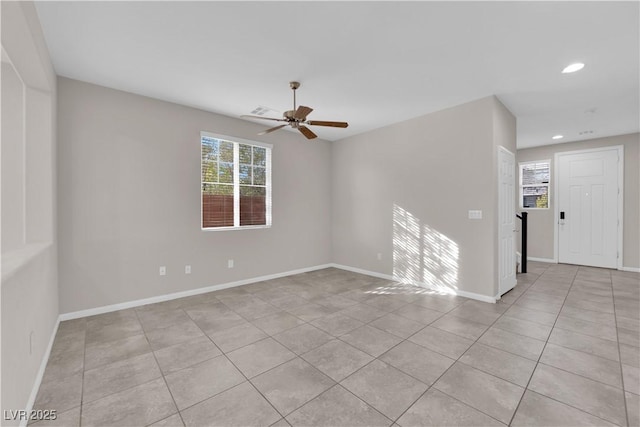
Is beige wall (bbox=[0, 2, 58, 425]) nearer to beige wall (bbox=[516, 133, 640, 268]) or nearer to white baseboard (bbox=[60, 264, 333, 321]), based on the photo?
white baseboard (bbox=[60, 264, 333, 321])

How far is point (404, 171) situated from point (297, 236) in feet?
7.95

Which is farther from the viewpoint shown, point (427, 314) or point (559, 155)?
point (559, 155)

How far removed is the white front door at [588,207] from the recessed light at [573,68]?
13.6 ft

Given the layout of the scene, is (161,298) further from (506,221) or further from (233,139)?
(506,221)

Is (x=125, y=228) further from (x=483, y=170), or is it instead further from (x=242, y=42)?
(x=483, y=170)

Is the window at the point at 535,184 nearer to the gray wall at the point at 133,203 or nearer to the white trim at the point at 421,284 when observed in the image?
the white trim at the point at 421,284

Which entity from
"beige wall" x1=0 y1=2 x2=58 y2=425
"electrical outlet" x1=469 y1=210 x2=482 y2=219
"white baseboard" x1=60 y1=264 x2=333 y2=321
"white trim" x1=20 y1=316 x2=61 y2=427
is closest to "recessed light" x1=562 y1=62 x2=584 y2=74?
"electrical outlet" x1=469 y1=210 x2=482 y2=219

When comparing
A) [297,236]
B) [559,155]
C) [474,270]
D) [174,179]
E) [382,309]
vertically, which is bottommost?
[382,309]

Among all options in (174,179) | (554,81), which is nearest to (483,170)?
(554,81)

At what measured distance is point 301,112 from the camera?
3.01m

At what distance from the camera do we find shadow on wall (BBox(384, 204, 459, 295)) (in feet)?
13.9

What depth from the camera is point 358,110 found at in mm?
4309

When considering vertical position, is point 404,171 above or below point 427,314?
above

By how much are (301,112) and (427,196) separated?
264cm
